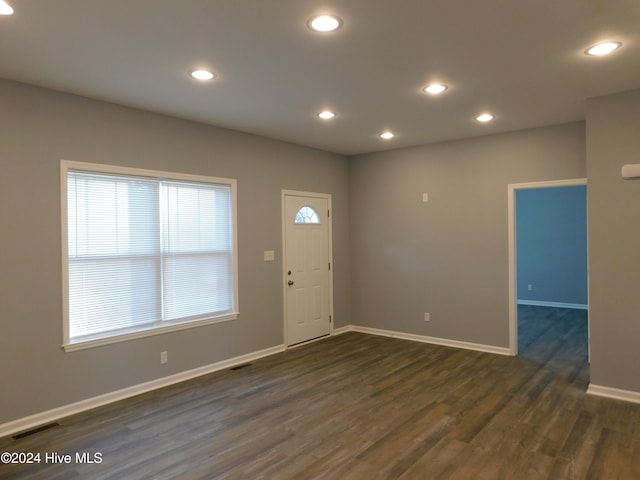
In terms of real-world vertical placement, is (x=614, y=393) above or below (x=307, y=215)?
below

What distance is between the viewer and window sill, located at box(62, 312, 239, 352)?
138 inches

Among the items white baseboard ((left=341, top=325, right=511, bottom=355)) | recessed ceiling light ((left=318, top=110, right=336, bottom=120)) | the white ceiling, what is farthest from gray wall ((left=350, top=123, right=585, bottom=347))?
recessed ceiling light ((left=318, top=110, right=336, bottom=120))

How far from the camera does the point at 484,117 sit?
4.37 m

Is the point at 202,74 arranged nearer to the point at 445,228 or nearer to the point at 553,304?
the point at 445,228

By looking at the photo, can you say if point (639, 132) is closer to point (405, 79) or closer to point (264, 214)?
point (405, 79)

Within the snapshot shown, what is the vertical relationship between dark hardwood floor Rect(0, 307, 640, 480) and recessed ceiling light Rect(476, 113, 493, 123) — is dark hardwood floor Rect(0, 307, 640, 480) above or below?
below

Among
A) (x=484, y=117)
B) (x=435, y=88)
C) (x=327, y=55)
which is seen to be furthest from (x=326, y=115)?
(x=484, y=117)

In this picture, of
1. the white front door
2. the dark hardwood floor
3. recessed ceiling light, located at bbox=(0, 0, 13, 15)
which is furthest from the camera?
the white front door

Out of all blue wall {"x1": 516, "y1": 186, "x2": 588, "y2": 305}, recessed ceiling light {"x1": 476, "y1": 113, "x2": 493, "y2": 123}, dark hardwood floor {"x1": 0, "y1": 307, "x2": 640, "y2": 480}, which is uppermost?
recessed ceiling light {"x1": 476, "y1": 113, "x2": 493, "y2": 123}

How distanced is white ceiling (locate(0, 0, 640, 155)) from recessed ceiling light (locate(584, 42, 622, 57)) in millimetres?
53

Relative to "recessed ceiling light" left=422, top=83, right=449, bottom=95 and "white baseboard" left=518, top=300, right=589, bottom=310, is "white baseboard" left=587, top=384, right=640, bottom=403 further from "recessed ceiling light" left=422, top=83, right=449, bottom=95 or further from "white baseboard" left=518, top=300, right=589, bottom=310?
"white baseboard" left=518, top=300, right=589, bottom=310

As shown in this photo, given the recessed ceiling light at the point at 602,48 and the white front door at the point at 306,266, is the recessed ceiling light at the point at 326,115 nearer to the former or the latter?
the white front door at the point at 306,266

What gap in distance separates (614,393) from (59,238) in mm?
4988

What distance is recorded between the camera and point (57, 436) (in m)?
3.09
